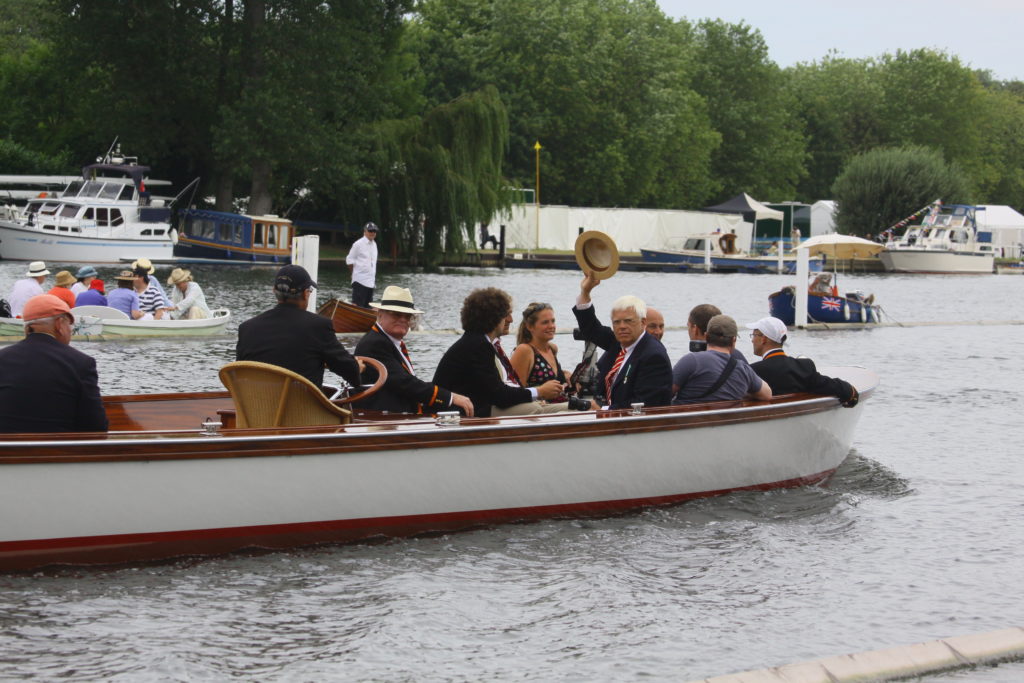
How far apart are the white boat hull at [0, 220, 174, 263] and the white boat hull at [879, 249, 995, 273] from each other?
35931 mm

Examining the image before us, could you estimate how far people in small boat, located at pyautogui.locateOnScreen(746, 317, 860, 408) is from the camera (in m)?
10.3

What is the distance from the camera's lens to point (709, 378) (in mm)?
9719

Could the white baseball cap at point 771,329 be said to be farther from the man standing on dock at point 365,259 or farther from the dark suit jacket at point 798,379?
the man standing on dock at point 365,259

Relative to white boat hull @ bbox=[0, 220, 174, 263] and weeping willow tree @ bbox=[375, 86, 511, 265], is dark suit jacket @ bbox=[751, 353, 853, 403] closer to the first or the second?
weeping willow tree @ bbox=[375, 86, 511, 265]

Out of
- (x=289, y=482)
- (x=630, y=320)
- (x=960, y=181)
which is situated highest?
(x=960, y=181)

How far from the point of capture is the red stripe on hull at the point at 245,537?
295 inches

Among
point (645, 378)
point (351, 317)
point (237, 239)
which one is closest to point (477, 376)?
point (645, 378)

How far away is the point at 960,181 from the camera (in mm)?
71125

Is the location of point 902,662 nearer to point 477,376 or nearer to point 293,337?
point 477,376

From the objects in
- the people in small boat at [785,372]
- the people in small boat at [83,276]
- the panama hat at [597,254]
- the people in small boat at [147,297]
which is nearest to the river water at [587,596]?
the people in small boat at [785,372]

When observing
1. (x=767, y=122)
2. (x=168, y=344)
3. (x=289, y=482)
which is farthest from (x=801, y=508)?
(x=767, y=122)

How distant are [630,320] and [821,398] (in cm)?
208

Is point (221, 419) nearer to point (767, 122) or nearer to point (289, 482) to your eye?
point (289, 482)

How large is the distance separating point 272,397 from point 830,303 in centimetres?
2263
